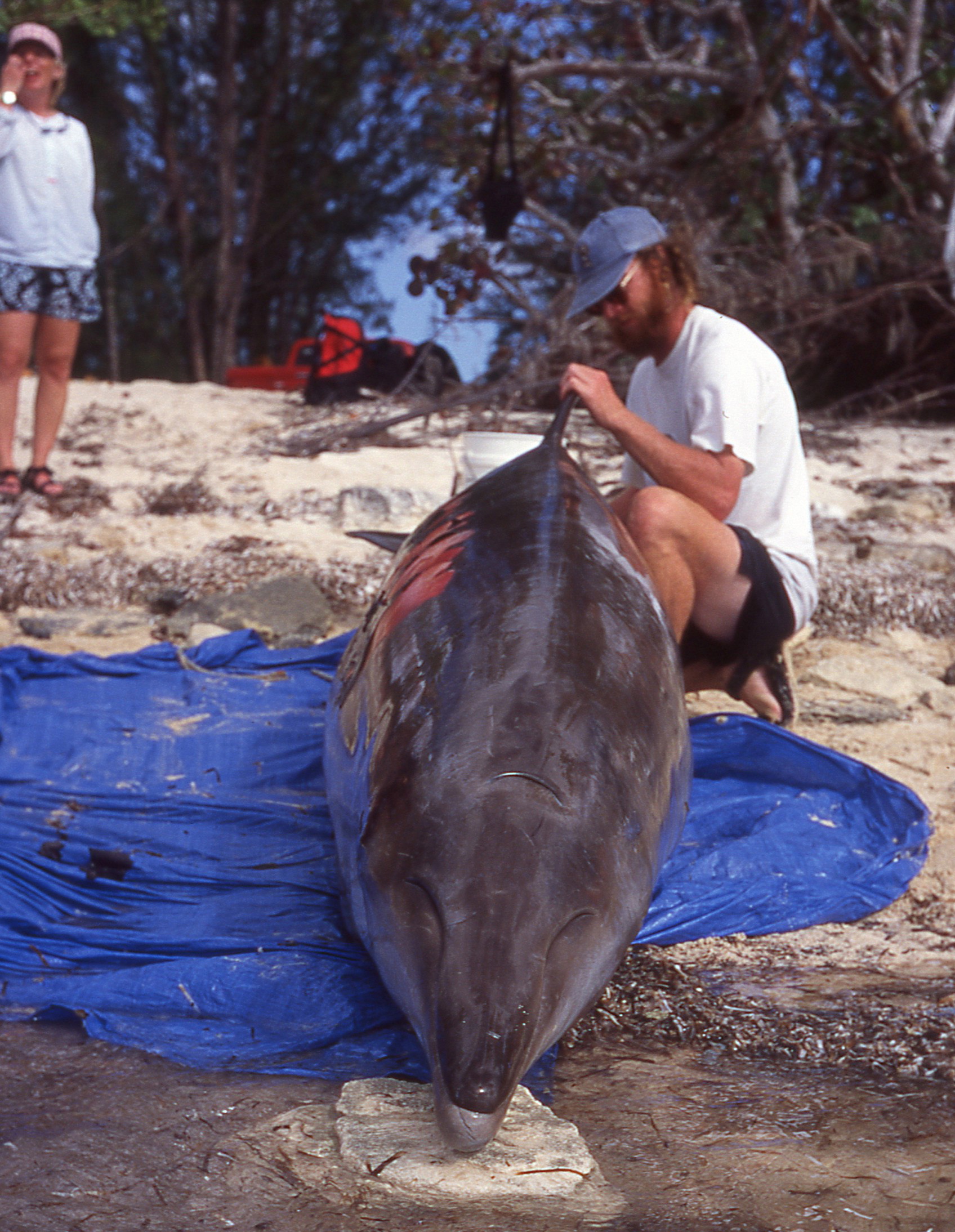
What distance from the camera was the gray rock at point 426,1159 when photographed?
1362mm

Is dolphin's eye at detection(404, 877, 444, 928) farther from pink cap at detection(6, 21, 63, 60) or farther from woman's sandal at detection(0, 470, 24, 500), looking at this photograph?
pink cap at detection(6, 21, 63, 60)

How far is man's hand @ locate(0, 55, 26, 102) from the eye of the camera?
203 inches

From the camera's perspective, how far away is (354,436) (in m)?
6.36

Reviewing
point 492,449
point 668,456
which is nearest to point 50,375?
point 492,449

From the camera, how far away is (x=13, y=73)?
17.0 feet

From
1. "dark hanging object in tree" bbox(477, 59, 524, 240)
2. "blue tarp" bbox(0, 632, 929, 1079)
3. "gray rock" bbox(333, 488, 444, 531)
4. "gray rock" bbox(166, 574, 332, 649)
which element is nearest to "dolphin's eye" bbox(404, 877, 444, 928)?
"blue tarp" bbox(0, 632, 929, 1079)

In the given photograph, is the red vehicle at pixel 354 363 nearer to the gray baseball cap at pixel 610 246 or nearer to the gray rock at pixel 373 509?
the gray rock at pixel 373 509

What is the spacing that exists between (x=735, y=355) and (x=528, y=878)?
1.99m

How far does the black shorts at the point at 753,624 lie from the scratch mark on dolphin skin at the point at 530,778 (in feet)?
5.06

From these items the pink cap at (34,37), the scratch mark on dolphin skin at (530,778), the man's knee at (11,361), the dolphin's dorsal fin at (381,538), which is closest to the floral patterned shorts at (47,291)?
the man's knee at (11,361)

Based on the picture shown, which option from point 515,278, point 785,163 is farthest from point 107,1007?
point 785,163

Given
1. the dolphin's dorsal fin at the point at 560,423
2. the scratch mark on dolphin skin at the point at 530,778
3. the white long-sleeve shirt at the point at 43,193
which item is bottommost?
the scratch mark on dolphin skin at the point at 530,778

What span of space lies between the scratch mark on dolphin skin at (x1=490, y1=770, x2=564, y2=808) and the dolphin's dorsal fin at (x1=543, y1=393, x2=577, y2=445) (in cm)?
140

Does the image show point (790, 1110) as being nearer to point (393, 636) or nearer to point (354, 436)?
point (393, 636)
